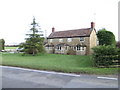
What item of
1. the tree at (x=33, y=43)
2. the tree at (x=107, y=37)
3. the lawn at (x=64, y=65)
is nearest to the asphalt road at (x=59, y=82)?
the lawn at (x=64, y=65)

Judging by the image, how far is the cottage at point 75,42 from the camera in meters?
23.6

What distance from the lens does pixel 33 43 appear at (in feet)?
70.7

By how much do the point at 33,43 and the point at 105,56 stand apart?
649 inches

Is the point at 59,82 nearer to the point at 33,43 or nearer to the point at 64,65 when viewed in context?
the point at 64,65

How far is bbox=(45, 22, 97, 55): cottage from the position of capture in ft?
77.4

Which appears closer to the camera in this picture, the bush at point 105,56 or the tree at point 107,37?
the bush at point 105,56

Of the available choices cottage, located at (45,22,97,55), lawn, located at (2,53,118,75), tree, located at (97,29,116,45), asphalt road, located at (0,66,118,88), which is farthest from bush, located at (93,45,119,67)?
cottage, located at (45,22,97,55)

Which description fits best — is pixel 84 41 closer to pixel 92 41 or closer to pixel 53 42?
pixel 92 41

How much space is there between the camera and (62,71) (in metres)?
7.77

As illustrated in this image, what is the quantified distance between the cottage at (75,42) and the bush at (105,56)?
14360 mm

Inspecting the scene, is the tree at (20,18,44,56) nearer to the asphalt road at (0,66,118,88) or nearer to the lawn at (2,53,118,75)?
the lawn at (2,53,118,75)

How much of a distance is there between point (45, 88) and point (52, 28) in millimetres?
29221

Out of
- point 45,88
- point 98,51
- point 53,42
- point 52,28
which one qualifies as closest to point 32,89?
point 45,88

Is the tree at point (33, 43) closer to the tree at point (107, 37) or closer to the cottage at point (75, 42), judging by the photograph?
the cottage at point (75, 42)
